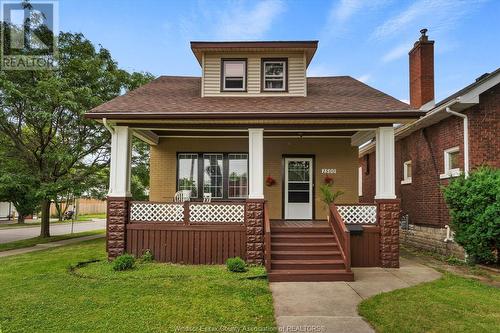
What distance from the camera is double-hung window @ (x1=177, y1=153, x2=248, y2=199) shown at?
434 inches

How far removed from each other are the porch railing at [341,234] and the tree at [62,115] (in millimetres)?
9999

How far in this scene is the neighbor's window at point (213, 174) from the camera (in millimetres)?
11031

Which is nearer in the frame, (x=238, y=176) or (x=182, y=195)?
(x=182, y=195)

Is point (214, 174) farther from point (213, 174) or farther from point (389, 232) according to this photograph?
point (389, 232)

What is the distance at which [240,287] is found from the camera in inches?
240

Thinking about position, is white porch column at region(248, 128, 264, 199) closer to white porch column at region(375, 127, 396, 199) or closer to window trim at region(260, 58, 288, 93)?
window trim at region(260, 58, 288, 93)

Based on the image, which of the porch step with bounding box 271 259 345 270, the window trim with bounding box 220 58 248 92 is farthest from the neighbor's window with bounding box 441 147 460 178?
the window trim with bounding box 220 58 248 92

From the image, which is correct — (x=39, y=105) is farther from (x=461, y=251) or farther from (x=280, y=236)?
(x=461, y=251)

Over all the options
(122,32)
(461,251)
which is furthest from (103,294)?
(122,32)

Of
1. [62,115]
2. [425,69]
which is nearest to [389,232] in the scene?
[425,69]

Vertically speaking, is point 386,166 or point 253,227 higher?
point 386,166

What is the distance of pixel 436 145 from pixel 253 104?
19.8ft

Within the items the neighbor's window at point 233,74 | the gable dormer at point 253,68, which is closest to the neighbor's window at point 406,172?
the gable dormer at point 253,68

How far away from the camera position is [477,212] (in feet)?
25.4
